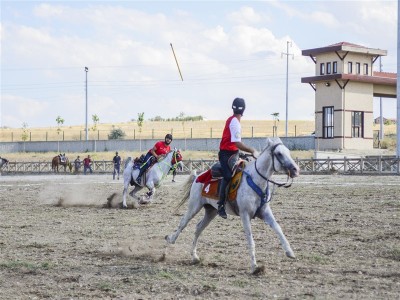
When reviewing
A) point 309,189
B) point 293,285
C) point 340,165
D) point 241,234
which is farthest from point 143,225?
point 340,165

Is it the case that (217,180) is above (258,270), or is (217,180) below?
above

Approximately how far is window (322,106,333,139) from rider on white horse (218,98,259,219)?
47.4 metres

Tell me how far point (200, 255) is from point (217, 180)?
1.51m

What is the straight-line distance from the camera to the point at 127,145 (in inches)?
3191

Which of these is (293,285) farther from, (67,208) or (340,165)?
(340,165)

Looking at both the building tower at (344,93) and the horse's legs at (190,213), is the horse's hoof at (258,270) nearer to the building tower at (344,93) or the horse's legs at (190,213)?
the horse's legs at (190,213)

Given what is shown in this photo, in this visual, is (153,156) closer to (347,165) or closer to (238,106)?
(238,106)

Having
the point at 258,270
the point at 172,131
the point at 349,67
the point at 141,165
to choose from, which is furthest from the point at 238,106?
the point at 172,131

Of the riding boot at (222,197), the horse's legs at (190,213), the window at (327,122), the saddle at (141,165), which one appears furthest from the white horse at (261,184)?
the window at (327,122)

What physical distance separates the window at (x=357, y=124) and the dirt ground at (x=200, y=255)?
36.8 metres

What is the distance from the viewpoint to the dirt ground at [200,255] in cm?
1011

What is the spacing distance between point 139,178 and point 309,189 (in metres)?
11.0

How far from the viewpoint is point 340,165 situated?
51.3 meters

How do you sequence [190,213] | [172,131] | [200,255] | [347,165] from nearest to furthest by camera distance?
[190,213], [200,255], [347,165], [172,131]
